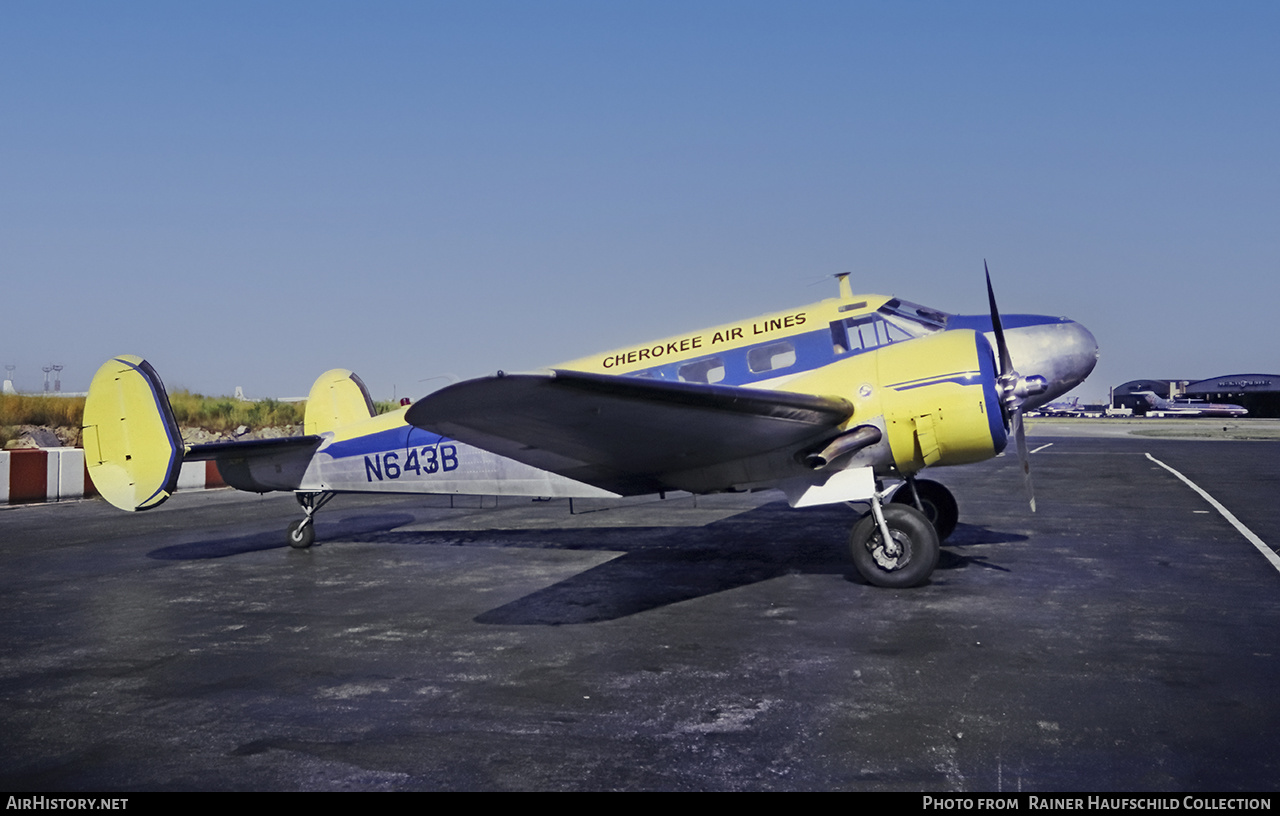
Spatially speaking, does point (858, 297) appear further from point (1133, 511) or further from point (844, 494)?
point (1133, 511)

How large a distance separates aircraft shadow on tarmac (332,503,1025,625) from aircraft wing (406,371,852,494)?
1.30 m

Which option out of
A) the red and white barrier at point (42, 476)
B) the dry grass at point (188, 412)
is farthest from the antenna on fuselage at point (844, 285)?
the dry grass at point (188, 412)

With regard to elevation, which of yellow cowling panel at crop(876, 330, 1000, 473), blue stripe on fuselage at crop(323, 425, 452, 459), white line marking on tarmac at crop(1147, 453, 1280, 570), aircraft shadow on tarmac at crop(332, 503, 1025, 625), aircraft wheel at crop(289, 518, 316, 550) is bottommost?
white line marking on tarmac at crop(1147, 453, 1280, 570)

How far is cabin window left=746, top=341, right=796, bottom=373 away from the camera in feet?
36.2

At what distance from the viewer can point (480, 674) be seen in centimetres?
669

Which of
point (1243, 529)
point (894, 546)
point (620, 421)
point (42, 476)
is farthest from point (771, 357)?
point (42, 476)

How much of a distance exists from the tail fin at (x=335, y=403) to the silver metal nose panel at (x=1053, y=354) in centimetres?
1006

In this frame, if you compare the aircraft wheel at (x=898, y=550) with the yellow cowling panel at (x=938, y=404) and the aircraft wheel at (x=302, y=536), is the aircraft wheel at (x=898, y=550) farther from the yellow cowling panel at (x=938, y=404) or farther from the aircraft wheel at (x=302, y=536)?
the aircraft wheel at (x=302, y=536)

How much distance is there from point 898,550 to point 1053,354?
10.1ft

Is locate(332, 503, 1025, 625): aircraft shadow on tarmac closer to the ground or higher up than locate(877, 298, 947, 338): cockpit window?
closer to the ground

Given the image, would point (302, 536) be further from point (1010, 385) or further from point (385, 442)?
point (1010, 385)

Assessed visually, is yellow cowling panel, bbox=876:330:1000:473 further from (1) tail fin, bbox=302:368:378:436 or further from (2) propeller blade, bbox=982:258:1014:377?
(1) tail fin, bbox=302:368:378:436

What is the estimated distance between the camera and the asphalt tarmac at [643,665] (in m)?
4.80

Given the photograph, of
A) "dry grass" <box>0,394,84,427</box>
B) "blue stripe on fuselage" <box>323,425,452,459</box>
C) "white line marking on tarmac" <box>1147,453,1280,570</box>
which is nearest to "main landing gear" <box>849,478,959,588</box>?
"white line marking on tarmac" <box>1147,453,1280,570</box>
